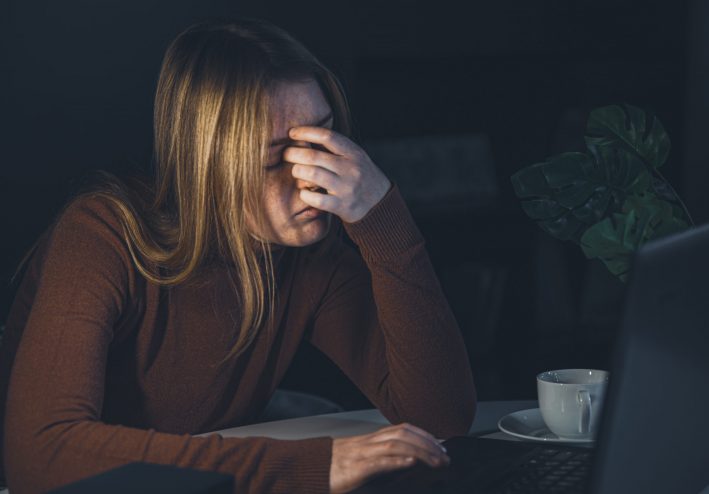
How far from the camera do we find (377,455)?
3.55 ft

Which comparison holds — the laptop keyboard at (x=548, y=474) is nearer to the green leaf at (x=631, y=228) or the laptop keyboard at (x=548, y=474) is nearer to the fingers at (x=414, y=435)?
the fingers at (x=414, y=435)

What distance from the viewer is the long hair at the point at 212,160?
1.41 m

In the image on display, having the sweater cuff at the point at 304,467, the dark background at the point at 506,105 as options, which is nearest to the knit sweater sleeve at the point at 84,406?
the sweater cuff at the point at 304,467

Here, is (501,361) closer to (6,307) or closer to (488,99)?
(488,99)

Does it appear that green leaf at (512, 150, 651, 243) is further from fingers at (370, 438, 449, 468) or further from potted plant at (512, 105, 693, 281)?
fingers at (370, 438, 449, 468)

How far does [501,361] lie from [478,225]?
60 centimetres

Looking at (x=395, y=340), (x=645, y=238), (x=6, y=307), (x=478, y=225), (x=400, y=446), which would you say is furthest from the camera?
(x=478, y=225)

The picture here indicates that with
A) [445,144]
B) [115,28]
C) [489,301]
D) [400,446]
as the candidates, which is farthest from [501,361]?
[400,446]

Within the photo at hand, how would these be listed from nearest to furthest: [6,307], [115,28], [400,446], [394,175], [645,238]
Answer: [400,446]
[645,238]
[6,307]
[115,28]
[394,175]

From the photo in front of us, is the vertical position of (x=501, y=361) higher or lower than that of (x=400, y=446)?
Answer: lower

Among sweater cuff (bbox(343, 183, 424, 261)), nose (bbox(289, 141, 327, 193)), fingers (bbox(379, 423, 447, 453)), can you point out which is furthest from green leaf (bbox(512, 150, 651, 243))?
fingers (bbox(379, 423, 447, 453))

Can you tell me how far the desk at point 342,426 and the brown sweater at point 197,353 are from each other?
0.03 m

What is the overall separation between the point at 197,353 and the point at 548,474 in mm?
615

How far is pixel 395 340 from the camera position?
4.91 feet
